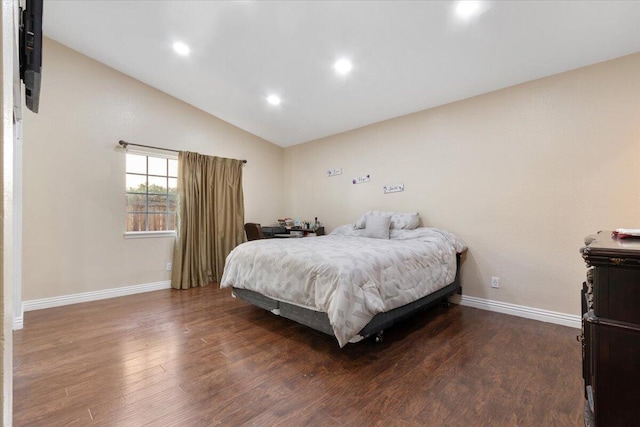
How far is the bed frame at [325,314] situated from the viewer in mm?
2139

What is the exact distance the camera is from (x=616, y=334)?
82 cm

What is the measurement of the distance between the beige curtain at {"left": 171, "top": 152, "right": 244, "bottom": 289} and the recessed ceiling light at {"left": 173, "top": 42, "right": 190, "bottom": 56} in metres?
1.44

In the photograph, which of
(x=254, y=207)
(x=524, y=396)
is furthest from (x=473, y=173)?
Answer: (x=254, y=207)

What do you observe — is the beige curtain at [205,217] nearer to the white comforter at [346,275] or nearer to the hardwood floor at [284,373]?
the hardwood floor at [284,373]

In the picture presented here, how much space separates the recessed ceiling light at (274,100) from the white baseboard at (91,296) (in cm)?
300

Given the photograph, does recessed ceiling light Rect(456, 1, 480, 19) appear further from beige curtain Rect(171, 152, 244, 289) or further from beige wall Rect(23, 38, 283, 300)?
beige wall Rect(23, 38, 283, 300)

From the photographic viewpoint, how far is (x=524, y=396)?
5.39 feet

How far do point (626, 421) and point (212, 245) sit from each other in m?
4.50

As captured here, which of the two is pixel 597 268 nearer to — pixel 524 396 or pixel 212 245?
pixel 524 396

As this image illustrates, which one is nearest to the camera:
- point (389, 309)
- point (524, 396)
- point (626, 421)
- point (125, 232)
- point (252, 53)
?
point (626, 421)

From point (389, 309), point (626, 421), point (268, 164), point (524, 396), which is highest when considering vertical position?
point (268, 164)

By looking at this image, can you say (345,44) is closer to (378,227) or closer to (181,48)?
(181,48)

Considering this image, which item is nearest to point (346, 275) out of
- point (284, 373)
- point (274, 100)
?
point (284, 373)

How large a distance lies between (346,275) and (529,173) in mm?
2326
